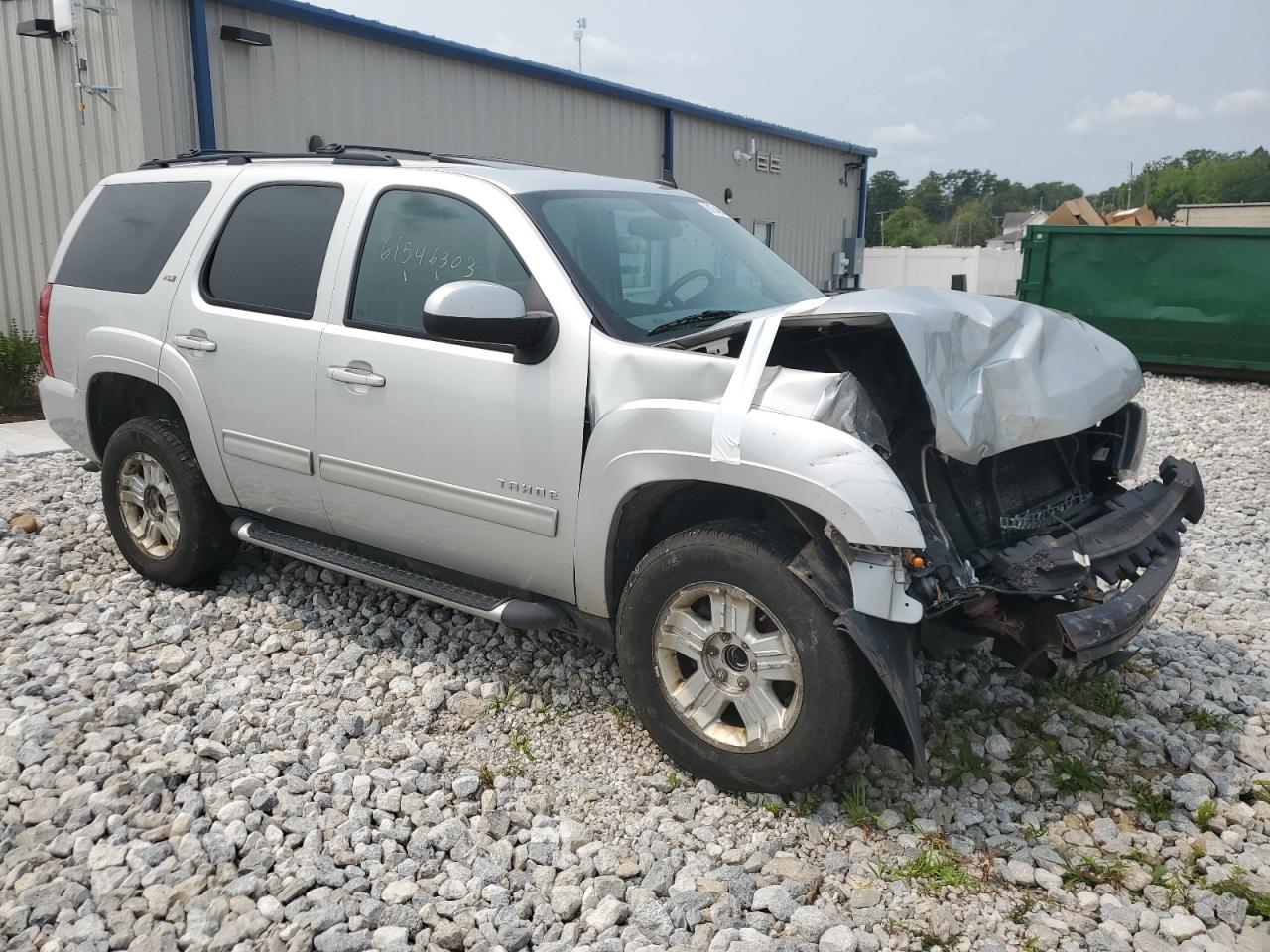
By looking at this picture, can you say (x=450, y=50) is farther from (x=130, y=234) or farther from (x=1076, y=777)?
(x=1076, y=777)

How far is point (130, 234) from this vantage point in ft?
16.4

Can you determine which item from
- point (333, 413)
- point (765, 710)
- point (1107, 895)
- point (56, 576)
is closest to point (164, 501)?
point (56, 576)

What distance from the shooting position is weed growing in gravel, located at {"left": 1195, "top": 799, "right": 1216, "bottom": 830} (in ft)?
10.7

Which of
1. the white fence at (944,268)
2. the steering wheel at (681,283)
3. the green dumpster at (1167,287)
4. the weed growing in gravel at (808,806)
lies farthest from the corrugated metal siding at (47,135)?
the white fence at (944,268)

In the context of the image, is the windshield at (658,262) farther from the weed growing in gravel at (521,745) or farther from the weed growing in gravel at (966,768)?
the weed growing in gravel at (966,768)

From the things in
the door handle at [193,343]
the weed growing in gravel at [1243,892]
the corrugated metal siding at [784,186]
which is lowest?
the weed growing in gravel at [1243,892]

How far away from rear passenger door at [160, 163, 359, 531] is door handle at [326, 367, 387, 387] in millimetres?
135

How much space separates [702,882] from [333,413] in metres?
2.27

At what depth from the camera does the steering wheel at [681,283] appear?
12.9 feet

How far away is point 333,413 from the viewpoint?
4.12m

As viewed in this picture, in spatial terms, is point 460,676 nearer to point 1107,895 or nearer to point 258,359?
point 258,359

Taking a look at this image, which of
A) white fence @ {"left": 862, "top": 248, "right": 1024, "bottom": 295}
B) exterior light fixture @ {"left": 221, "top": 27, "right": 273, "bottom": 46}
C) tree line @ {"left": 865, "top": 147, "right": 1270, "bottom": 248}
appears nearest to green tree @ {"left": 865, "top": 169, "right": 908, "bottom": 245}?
tree line @ {"left": 865, "top": 147, "right": 1270, "bottom": 248}

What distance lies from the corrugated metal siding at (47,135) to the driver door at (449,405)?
649 cm

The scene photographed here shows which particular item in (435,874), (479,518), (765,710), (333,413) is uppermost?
(333,413)
